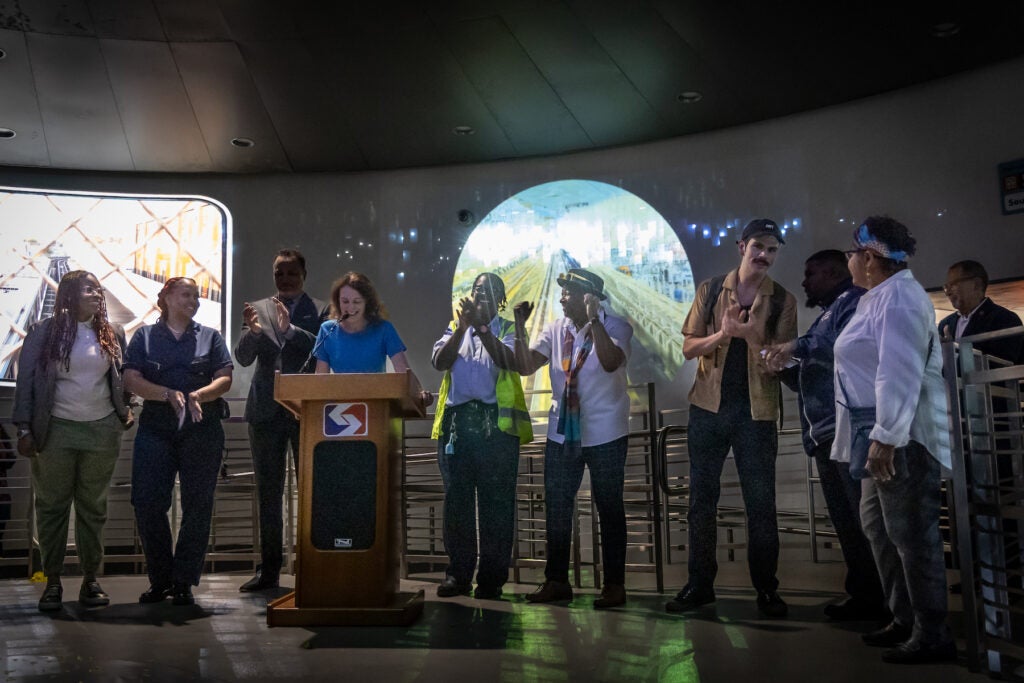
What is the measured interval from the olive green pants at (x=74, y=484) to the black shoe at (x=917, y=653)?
2905 millimetres

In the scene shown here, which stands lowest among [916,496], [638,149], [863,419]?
[916,496]

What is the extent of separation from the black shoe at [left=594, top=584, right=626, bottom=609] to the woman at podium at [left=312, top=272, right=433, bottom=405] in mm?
1159

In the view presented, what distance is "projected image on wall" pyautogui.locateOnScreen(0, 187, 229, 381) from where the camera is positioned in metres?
6.96

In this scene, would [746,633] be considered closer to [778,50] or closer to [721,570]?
[721,570]

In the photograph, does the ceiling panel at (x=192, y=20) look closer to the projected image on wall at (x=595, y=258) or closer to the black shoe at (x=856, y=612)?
the projected image on wall at (x=595, y=258)

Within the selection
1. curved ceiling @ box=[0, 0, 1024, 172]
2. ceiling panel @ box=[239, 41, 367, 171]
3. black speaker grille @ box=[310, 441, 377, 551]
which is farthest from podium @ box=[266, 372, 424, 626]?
ceiling panel @ box=[239, 41, 367, 171]

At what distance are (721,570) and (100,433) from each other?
3173 mm

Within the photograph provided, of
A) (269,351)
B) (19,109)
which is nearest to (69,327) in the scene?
(269,351)

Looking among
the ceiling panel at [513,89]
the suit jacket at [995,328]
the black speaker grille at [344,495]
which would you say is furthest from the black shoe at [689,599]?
the ceiling panel at [513,89]

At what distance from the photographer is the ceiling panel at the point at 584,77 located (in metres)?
5.62

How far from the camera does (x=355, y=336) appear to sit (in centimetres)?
366

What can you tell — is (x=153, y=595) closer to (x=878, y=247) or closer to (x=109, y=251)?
Result: (x=878, y=247)

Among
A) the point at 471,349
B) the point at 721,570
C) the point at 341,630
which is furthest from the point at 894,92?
the point at 341,630

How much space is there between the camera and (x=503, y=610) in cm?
332
